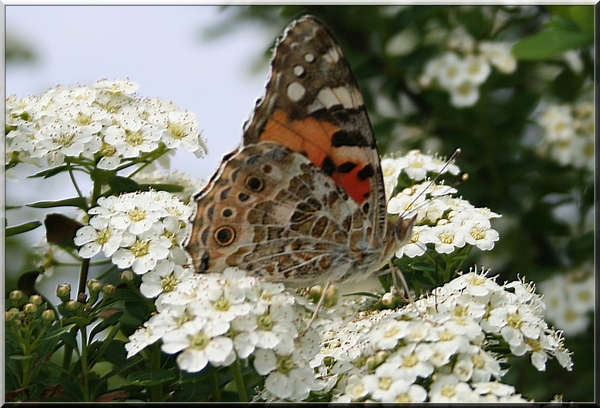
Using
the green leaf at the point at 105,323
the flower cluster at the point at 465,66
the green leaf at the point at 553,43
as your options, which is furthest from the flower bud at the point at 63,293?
the flower cluster at the point at 465,66

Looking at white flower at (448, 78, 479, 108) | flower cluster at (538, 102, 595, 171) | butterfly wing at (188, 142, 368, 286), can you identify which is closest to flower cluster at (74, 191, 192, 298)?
butterfly wing at (188, 142, 368, 286)

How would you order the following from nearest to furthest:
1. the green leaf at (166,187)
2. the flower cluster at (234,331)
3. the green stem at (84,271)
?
the flower cluster at (234,331) < the green stem at (84,271) < the green leaf at (166,187)

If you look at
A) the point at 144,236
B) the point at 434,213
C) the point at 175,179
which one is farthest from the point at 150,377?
the point at 434,213

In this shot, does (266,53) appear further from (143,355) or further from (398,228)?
(143,355)

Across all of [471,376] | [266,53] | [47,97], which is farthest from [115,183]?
[266,53]

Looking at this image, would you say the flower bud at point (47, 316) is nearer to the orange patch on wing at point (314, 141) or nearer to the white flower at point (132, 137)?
the white flower at point (132, 137)

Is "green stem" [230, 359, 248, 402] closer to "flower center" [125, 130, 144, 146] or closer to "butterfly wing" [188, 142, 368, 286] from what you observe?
"butterfly wing" [188, 142, 368, 286]
